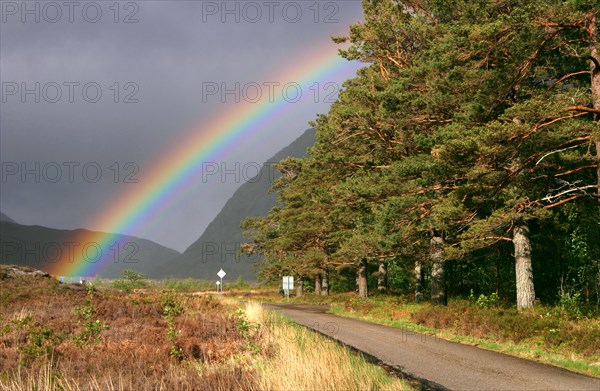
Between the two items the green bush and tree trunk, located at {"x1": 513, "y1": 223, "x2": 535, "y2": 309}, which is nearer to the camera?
tree trunk, located at {"x1": 513, "y1": 223, "x2": 535, "y2": 309}

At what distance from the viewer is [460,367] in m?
11.7

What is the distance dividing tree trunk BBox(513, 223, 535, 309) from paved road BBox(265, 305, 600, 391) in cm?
453

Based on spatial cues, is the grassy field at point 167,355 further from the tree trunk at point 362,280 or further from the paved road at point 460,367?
the tree trunk at point 362,280

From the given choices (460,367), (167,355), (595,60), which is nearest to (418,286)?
(595,60)

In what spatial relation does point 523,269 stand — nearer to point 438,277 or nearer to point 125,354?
point 438,277

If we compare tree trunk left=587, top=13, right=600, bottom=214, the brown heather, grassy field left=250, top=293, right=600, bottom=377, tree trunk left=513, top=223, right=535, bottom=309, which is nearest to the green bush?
the brown heather

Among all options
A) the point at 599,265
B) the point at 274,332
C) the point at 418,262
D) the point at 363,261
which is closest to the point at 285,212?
the point at 363,261

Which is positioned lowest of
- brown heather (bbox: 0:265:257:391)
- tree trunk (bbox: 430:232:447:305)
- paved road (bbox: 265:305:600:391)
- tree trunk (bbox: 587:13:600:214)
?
paved road (bbox: 265:305:600:391)

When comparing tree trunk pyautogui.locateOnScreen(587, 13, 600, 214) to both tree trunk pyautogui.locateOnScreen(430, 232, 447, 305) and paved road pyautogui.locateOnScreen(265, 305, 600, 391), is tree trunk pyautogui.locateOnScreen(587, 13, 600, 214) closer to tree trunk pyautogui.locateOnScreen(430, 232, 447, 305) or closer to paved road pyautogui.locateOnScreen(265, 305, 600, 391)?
paved road pyautogui.locateOnScreen(265, 305, 600, 391)

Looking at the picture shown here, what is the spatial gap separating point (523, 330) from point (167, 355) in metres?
10.6

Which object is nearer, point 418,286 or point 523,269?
point 523,269

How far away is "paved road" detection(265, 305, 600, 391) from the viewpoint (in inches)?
386

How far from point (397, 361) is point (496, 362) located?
234cm

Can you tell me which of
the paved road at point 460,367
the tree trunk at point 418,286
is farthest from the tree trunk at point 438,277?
the paved road at point 460,367
